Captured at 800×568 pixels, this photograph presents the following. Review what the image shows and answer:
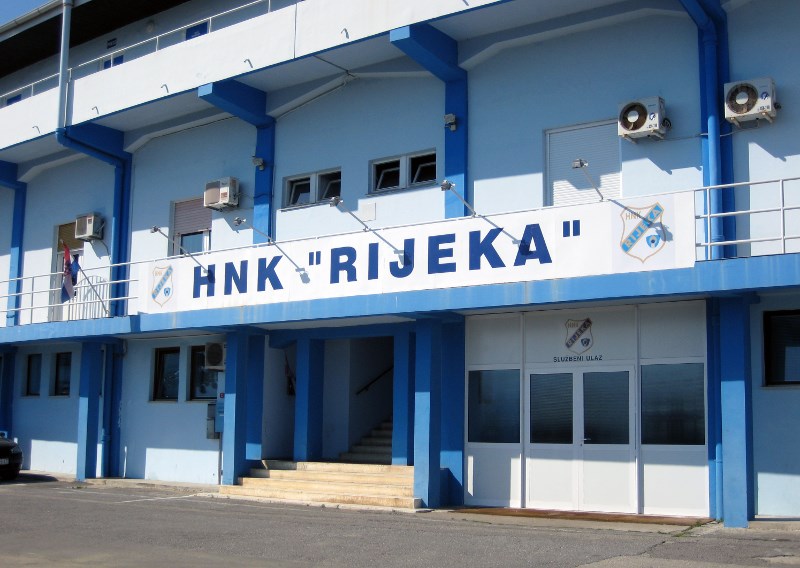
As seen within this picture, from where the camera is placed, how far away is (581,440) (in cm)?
1405

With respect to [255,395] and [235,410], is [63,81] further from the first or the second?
[235,410]

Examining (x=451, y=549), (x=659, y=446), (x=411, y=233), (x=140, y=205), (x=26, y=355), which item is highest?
(x=140, y=205)

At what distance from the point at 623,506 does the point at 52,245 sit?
49.8ft

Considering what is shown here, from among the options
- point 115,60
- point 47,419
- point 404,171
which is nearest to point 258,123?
point 404,171

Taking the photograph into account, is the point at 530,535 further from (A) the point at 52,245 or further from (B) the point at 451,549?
(A) the point at 52,245

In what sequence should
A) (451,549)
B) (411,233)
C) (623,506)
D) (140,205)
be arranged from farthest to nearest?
(140,205) → (411,233) → (623,506) → (451,549)

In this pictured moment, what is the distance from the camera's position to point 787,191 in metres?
12.9

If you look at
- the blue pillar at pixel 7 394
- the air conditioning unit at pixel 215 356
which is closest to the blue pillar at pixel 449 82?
the air conditioning unit at pixel 215 356

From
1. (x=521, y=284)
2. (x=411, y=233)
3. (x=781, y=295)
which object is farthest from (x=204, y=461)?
(x=781, y=295)

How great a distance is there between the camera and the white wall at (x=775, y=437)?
1234 cm

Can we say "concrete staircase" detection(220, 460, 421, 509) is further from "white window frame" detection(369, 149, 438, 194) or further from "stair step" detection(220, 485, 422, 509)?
"white window frame" detection(369, 149, 438, 194)

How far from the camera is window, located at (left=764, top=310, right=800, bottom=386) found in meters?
12.7

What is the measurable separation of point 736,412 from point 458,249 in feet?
14.6

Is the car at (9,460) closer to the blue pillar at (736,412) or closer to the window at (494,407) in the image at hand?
the window at (494,407)
